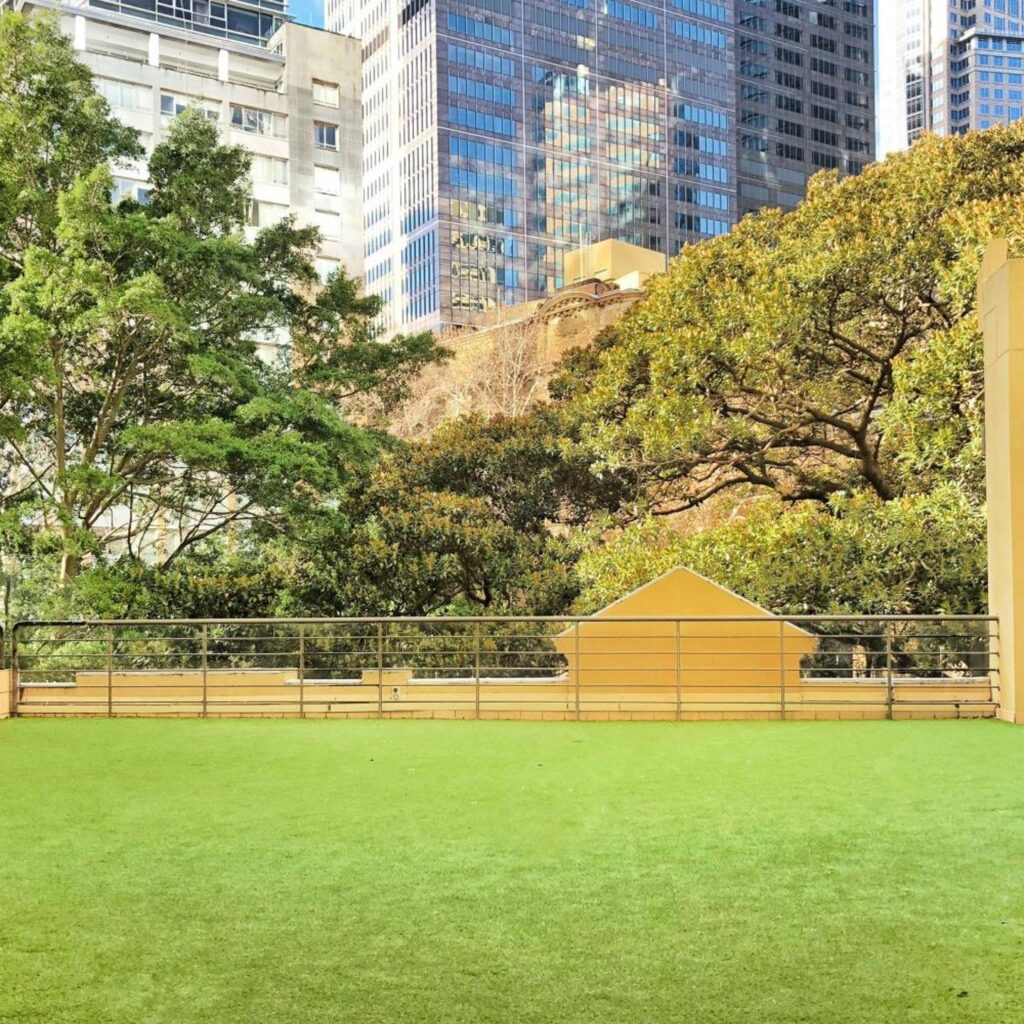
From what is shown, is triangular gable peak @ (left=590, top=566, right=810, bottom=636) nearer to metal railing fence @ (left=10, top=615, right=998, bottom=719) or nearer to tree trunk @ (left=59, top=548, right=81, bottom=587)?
metal railing fence @ (left=10, top=615, right=998, bottom=719)

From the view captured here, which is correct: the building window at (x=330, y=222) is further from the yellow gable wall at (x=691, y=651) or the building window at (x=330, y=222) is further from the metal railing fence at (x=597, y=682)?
the yellow gable wall at (x=691, y=651)

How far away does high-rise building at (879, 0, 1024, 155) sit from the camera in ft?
488

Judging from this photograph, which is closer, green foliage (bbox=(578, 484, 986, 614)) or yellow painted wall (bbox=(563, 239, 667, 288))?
green foliage (bbox=(578, 484, 986, 614))

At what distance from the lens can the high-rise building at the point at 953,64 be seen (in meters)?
149

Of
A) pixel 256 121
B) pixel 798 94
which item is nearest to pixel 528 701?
pixel 256 121

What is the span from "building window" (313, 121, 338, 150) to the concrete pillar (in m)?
43.0

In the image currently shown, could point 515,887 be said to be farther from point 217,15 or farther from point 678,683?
point 217,15

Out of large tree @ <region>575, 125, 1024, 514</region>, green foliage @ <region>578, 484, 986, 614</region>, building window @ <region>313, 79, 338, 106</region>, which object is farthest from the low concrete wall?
building window @ <region>313, 79, 338, 106</region>

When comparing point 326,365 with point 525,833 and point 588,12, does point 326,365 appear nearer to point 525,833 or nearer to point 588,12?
point 525,833

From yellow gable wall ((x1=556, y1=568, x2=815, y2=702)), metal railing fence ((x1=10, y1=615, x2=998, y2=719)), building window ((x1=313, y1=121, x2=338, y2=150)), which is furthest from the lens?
building window ((x1=313, y1=121, x2=338, y2=150))

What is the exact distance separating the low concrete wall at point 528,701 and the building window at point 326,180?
1590 inches

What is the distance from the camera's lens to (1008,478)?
324 inches

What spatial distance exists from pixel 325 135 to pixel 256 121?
123 inches

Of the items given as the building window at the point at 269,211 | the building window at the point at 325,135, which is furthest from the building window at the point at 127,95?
the building window at the point at 325,135
